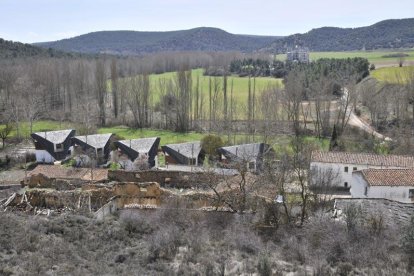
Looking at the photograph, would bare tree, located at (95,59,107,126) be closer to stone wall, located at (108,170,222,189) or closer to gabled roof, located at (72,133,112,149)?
gabled roof, located at (72,133,112,149)

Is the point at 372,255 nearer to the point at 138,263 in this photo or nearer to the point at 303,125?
the point at 138,263

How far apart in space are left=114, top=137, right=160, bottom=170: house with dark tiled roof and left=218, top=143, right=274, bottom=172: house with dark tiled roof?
5.27 m

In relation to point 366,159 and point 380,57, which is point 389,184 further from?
point 380,57

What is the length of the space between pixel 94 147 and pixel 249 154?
12.5m

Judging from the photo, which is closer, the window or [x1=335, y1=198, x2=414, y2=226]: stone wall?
[x1=335, y1=198, x2=414, y2=226]: stone wall

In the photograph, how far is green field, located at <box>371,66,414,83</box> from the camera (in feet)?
212

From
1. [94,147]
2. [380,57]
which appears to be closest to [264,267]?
[94,147]

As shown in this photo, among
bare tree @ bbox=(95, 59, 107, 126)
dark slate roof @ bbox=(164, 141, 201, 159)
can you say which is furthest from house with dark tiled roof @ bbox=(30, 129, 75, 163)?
bare tree @ bbox=(95, 59, 107, 126)

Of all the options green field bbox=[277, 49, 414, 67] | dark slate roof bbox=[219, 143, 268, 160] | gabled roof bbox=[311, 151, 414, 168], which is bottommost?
dark slate roof bbox=[219, 143, 268, 160]

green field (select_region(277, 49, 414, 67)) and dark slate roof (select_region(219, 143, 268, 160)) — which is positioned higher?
green field (select_region(277, 49, 414, 67))

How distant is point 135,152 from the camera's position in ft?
116

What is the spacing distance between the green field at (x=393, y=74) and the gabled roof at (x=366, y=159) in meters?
33.7

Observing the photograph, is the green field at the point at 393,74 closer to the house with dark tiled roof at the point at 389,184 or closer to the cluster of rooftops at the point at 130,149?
the cluster of rooftops at the point at 130,149

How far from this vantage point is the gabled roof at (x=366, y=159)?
99.5 feet
